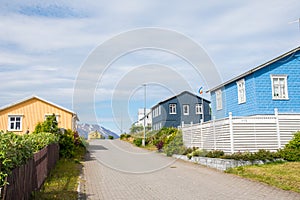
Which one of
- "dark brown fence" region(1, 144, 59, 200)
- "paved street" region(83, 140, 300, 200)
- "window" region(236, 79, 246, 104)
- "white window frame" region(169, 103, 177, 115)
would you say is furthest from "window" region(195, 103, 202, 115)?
"dark brown fence" region(1, 144, 59, 200)

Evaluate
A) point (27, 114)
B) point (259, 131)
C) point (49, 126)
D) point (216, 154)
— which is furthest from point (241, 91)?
point (27, 114)

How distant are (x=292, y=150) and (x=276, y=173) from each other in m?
2.90

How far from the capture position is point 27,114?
1195 inches

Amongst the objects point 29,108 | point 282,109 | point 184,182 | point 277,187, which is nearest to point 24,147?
point 184,182

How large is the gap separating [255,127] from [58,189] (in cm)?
1033

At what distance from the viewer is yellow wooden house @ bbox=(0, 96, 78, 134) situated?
29969 millimetres

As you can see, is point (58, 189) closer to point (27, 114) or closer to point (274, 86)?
point (274, 86)

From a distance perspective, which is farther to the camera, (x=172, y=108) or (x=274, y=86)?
(x=172, y=108)

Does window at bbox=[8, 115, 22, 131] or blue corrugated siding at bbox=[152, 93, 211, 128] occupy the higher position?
blue corrugated siding at bbox=[152, 93, 211, 128]

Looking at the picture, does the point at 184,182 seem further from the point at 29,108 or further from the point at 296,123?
the point at 29,108

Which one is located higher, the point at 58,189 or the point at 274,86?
the point at 274,86

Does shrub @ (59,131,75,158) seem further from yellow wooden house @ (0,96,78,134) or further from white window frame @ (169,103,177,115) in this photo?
white window frame @ (169,103,177,115)

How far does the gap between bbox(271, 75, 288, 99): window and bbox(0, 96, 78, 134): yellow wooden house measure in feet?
65.1

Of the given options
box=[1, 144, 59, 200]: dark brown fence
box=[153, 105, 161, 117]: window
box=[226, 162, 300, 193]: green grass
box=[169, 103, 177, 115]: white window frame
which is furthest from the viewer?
box=[153, 105, 161, 117]: window
